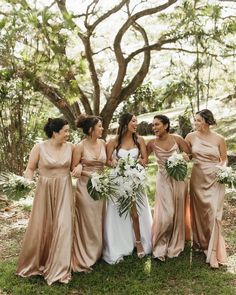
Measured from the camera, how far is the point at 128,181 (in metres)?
5.59

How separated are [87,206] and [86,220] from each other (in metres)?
0.18

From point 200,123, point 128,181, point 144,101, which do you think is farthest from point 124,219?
point 144,101

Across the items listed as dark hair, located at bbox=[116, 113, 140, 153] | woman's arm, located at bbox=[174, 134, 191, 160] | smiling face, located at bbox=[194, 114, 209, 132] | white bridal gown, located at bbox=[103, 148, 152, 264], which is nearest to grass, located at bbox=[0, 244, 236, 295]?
white bridal gown, located at bbox=[103, 148, 152, 264]

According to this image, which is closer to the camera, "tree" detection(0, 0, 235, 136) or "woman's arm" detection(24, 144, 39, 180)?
"woman's arm" detection(24, 144, 39, 180)

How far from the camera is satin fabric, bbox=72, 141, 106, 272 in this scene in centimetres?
566

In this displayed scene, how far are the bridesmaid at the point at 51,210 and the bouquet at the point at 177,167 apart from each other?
1.30 meters

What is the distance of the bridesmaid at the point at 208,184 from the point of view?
588 centimetres

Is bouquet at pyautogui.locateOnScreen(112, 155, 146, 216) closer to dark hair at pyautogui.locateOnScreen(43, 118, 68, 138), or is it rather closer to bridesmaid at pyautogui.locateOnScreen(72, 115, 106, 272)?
bridesmaid at pyautogui.locateOnScreen(72, 115, 106, 272)

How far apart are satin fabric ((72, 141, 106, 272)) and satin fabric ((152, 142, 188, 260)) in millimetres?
836

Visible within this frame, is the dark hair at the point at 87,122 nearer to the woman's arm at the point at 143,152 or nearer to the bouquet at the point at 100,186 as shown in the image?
the bouquet at the point at 100,186

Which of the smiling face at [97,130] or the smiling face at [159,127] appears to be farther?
the smiling face at [159,127]

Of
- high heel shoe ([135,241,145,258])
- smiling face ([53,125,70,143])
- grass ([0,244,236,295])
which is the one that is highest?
smiling face ([53,125,70,143])

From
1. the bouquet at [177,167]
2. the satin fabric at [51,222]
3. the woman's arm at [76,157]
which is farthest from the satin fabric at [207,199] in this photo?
the satin fabric at [51,222]

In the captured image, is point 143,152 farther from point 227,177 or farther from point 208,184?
point 227,177
